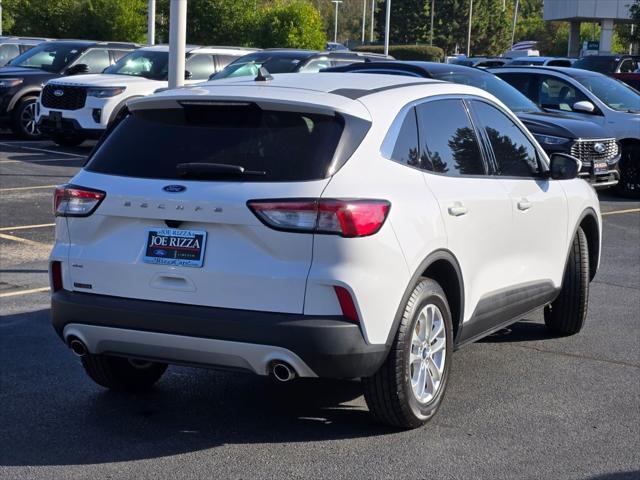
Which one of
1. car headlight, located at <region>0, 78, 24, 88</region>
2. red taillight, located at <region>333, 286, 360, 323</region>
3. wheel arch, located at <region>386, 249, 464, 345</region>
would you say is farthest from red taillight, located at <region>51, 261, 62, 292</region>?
car headlight, located at <region>0, 78, 24, 88</region>

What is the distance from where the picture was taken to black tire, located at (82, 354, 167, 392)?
238 inches

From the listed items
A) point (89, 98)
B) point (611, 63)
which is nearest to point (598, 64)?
point (611, 63)

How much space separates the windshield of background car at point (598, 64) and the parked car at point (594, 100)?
764 centimetres

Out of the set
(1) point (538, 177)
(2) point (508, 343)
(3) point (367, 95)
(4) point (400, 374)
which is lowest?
(2) point (508, 343)

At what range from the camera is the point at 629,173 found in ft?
54.0

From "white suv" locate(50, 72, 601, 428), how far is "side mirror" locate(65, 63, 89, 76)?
1584cm

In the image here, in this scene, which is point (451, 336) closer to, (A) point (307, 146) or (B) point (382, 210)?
(B) point (382, 210)

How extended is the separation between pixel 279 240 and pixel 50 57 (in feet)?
61.2

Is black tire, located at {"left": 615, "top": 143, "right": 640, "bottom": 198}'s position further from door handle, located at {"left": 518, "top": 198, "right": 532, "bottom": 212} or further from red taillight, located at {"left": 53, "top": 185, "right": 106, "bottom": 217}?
red taillight, located at {"left": 53, "top": 185, "right": 106, "bottom": 217}

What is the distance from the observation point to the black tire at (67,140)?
788 inches

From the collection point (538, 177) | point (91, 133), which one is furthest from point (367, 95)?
point (91, 133)

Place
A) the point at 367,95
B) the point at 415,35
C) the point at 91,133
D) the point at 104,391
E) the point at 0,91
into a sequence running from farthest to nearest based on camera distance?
the point at 415,35, the point at 0,91, the point at 91,133, the point at 104,391, the point at 367,95

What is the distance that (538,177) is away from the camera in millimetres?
7043

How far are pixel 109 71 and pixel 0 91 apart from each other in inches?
80.3
